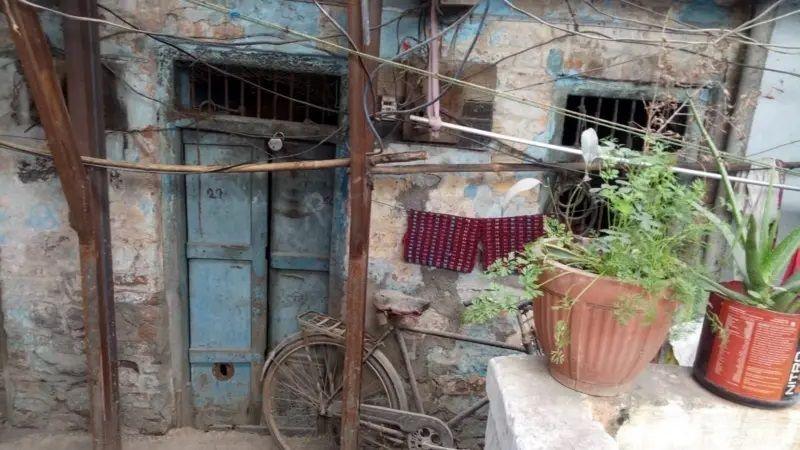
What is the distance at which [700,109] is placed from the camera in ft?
11.6

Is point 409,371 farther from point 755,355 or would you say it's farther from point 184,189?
point 755,355

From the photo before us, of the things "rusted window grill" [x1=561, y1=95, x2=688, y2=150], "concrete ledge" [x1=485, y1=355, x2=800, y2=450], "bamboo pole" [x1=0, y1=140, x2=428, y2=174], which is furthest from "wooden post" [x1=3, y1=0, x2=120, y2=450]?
"rusted window grill" [x1=561, y1=95, x2=688, y2=150]

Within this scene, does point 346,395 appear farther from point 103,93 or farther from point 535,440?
point 103,93

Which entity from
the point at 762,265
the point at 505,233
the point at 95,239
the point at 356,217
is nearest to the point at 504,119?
→ the point at 505,233

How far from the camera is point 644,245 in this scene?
1489 mm

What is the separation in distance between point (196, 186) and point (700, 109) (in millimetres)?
3220

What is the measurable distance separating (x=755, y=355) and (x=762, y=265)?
0.25 metres

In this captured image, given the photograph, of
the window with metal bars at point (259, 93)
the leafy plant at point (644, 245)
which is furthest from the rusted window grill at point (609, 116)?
the leafy plant at point (644, 245)

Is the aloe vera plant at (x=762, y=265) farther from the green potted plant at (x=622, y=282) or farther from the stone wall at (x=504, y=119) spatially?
the stone wall at (x=504, y=119)

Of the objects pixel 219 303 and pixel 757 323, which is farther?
pixel 219 303

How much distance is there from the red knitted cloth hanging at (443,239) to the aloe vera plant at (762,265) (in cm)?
204

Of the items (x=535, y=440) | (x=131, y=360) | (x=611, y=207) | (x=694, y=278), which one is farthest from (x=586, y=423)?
(x=131, y=360)

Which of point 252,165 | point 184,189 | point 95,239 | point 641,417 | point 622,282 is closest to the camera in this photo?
point 622,282

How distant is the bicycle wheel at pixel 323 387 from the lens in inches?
145
